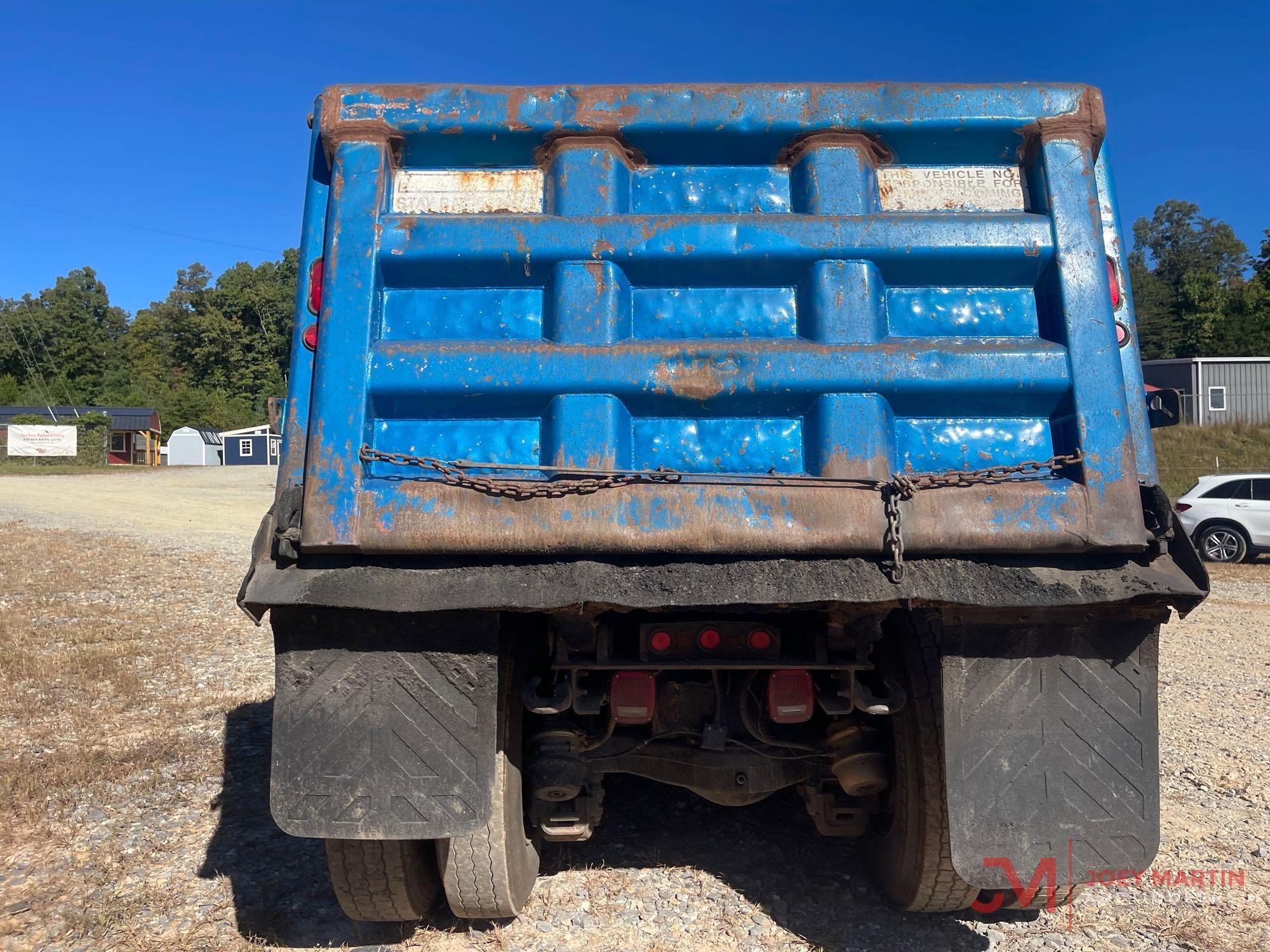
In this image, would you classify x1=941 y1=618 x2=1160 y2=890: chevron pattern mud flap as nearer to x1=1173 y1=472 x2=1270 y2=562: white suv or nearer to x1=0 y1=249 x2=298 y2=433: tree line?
x1=1173 y1=472 x2=1270 y2=562: white suv

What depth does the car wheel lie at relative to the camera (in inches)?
499

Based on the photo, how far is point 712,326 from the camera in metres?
2.48

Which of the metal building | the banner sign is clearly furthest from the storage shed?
the metal building

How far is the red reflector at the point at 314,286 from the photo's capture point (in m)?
2.60

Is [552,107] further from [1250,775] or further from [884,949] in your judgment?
[1250,775]

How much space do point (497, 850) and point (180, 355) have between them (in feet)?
273

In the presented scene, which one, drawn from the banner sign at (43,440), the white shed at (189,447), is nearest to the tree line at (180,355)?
the white shed at (189,447)

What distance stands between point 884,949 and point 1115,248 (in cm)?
232

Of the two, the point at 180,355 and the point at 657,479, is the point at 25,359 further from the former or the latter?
the point at 657,479

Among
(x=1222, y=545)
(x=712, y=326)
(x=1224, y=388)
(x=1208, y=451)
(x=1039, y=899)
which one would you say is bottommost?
(x=1039, y=899)

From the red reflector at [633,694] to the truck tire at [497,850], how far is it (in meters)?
0.29

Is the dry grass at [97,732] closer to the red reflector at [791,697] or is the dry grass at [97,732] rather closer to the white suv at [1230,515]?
the red reflector at [791,697]

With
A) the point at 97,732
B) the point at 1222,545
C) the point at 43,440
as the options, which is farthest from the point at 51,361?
the point at 1222,545

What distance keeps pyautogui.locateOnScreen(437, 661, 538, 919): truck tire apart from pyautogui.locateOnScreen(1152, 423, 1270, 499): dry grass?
2257 centimetres
